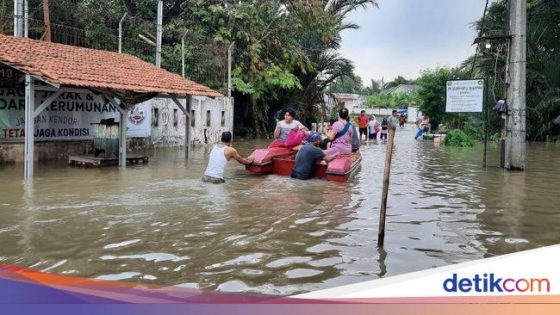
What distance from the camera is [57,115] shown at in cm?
1633

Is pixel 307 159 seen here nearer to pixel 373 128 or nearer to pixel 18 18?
pixel 18 18

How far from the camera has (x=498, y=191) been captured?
11.1 metres

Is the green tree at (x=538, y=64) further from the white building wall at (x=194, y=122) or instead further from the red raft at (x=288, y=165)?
the red raft at (x=288, y=165)

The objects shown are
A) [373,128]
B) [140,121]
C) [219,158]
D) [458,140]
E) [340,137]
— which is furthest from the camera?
[373,128]

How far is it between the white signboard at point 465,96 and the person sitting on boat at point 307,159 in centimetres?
633

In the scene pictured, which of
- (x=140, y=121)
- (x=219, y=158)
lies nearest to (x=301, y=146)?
(x=219, y=158)

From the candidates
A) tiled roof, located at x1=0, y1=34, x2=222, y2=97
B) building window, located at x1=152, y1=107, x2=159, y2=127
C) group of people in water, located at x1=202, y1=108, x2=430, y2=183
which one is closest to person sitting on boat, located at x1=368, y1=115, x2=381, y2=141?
building window, located at x1=152, y1=107, x2=159, y2=127

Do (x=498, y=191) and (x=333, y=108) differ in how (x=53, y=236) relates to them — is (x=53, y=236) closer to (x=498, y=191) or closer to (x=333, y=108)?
(x=498, y=191)

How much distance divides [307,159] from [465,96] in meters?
7.09

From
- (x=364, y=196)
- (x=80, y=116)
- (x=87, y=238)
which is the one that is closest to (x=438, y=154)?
(x=364, y=196)

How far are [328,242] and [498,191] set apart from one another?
5.83m

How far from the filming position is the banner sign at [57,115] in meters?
14.9

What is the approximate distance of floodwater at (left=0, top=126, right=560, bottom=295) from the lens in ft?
18.0

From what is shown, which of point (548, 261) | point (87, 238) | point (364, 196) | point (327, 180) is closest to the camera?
point (548, 261)
